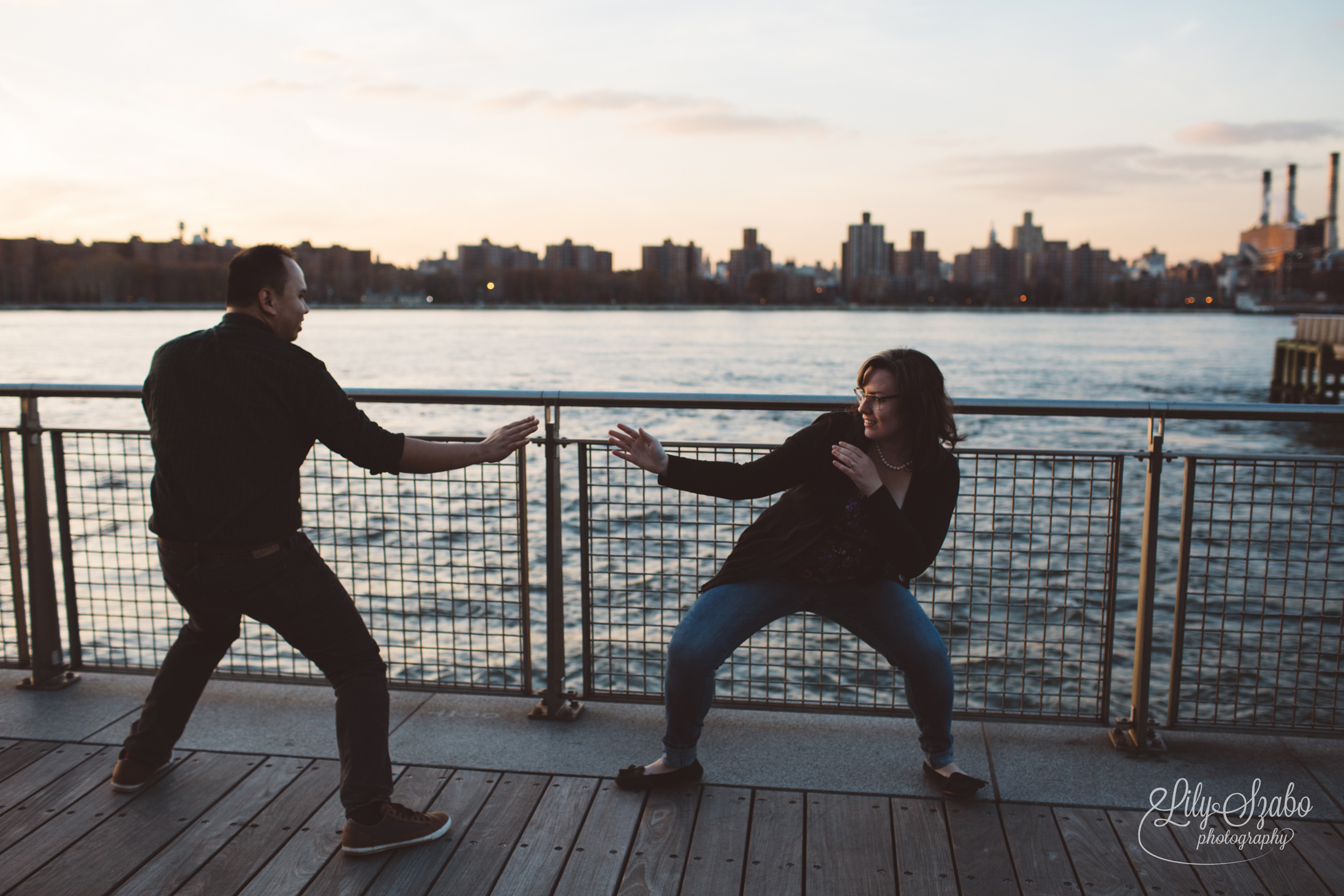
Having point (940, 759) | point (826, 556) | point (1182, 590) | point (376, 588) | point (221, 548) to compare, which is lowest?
point (376, 588)

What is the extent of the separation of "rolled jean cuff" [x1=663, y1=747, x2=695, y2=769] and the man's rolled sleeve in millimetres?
1343

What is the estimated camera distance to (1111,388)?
40.6 meters

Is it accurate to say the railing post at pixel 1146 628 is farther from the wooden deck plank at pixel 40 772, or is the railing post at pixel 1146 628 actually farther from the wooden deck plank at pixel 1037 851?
the wooden deck plank at pixel 40 772

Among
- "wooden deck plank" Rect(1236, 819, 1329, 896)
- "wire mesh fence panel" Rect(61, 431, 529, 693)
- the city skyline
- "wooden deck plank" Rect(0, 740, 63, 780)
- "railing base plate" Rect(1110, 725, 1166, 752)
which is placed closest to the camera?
"wooden deck plank" Rect(1236, 819, 1329, 896)

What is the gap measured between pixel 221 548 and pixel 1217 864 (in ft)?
10.0

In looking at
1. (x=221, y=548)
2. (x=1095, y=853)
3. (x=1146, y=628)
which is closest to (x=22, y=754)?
(x=221, y=548)

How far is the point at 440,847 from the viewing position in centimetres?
288

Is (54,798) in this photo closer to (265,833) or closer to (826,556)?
(265,833)

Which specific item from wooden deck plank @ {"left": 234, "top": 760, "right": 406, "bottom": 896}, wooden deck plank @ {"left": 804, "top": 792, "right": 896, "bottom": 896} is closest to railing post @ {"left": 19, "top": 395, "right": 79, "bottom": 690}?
wooden deck plank @ {"left": 234, "top": 760, "right": 406, "bottom": 896}

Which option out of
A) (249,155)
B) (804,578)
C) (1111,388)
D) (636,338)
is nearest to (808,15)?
(804,578)

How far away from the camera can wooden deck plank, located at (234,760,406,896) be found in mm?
2662

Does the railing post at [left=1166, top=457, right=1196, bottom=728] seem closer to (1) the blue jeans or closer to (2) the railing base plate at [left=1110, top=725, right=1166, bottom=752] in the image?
(2) the railing base plate at [left=1110, top=725, right=1166, bottom=752]

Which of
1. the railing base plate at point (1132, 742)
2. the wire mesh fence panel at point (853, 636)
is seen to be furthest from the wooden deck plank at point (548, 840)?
the railing base plate at point (1132, 742)

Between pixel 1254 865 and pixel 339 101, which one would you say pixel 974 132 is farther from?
pixel 1254 865
